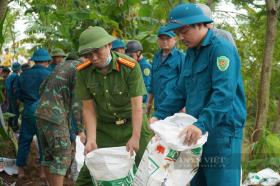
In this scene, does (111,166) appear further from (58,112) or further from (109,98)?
(58,112)

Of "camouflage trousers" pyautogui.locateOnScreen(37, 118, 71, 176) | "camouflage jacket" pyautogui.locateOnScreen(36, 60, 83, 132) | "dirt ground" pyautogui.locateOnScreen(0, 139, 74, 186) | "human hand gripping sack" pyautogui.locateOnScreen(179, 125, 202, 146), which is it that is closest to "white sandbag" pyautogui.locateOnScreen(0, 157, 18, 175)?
"dirt ground" pyautogui.locateOnScreen(0, 139, 74, 186)

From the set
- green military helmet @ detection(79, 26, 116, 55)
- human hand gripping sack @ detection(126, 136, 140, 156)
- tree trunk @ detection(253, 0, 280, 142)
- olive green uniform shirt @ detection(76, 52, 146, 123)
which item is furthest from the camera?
tree trunk @ detection(253, 0, 280, 142)

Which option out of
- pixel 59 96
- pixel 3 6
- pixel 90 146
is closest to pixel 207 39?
pixel 90 146

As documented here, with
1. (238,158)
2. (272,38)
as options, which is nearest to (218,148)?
(238,158)

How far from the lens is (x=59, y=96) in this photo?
468 cm

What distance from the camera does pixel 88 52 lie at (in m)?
3.43

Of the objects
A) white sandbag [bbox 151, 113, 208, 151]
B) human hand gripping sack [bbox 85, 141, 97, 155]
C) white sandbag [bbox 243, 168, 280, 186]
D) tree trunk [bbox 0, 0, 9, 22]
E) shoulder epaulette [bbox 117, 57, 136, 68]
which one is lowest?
white sandbag [bbox 243, 168, 280, 186]

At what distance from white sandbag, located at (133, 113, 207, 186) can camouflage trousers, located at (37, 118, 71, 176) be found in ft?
5.97

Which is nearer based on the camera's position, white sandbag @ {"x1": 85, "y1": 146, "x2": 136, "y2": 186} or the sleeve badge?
the sleeve badge

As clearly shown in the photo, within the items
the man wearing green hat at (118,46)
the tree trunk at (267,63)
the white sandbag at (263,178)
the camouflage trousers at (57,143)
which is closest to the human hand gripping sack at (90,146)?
the camouflage trousers at (57,143)

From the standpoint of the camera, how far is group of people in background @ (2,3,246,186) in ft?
9.53

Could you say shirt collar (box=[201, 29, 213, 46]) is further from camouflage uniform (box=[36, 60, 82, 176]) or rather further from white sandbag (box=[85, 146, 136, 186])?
camouflage uniform (box=[36, 60, 82, 176])

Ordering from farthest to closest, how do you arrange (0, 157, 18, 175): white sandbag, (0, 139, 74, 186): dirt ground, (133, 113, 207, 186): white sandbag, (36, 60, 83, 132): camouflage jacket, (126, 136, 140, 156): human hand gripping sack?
(0, 157, 18, 175): white sandbag
(0, 139, 74, 186): dirt ground
(36, 60, 83, 132): camouflage jacket
(126, 136, 140, 156): human hand gripping sack
(133, 113, 207, 186): white sandbag

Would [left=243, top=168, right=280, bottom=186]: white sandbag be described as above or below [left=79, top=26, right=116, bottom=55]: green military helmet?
below
